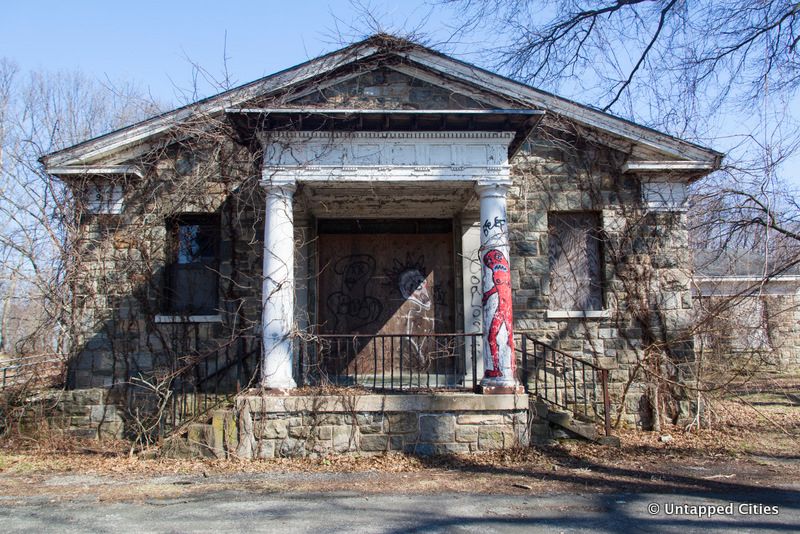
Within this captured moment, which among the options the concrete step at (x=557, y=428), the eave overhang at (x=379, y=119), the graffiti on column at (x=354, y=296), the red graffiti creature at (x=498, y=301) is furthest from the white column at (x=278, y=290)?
the concrete step at (x=557, y=428)

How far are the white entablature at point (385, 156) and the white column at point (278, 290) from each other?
0.31 metres

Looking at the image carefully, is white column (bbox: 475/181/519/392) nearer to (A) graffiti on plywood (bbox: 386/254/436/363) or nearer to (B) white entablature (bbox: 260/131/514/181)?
(B) white entablature (bbox: 260/131/514/181)

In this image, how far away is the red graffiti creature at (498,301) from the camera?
7.65 metres

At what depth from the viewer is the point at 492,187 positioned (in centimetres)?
792

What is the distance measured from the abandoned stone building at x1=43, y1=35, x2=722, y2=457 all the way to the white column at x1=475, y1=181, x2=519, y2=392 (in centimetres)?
4

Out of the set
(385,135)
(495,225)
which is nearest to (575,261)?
(495,225)

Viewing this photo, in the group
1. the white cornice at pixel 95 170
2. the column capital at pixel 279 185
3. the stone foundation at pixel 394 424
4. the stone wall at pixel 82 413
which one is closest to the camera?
the stone foundation at pixel 394 424

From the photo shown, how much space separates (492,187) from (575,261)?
2.62 meters

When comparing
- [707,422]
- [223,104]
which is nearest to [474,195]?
[223,104]

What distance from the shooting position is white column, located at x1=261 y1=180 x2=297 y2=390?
7.52 metres

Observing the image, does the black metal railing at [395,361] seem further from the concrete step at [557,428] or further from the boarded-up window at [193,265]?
the boarded-up window at [193,265]

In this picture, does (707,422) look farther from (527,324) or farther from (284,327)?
(284,327)

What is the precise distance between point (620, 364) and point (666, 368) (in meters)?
0.72

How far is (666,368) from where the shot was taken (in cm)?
930
